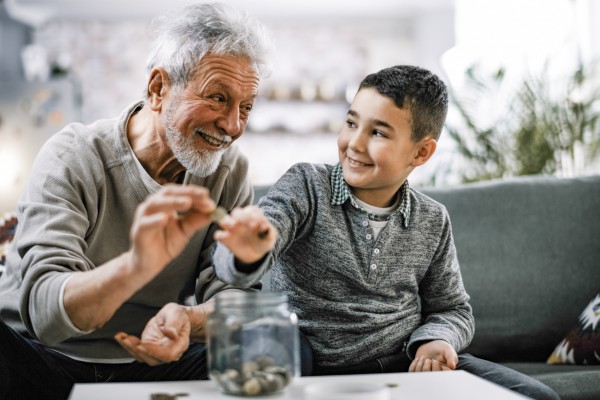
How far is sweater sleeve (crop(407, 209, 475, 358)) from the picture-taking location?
171 centimetres

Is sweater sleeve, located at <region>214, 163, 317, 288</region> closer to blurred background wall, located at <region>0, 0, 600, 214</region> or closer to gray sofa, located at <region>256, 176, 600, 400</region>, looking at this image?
gray sofa, located at <region>256, 176, 600, 400</region>

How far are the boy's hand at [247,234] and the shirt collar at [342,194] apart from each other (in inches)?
16.6

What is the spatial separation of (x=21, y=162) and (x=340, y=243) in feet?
16.9

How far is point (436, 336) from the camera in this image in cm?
160

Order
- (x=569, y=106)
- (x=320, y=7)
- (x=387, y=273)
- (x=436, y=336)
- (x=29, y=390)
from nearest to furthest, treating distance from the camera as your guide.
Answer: (x=29, y=390), (x=436, y=336), (x=387, y=273), (x=569, y=106), (x=320, y=7)

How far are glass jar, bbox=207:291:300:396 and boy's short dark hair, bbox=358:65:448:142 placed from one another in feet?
2.50

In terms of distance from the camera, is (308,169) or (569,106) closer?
(308,169)

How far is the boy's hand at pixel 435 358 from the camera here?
150cm

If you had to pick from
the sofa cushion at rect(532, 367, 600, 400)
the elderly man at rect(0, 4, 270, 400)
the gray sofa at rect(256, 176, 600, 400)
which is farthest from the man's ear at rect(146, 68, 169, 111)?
the sofa cushion at rect(532, 367, 600, 400)

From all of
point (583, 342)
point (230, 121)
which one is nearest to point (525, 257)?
point (583, 342)

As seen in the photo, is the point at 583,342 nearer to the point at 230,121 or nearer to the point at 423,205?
the point at 423,205

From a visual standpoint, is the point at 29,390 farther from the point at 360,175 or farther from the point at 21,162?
the point at 21,162

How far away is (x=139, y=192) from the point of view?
1.70 m

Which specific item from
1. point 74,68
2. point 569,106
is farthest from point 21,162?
point 569,106
